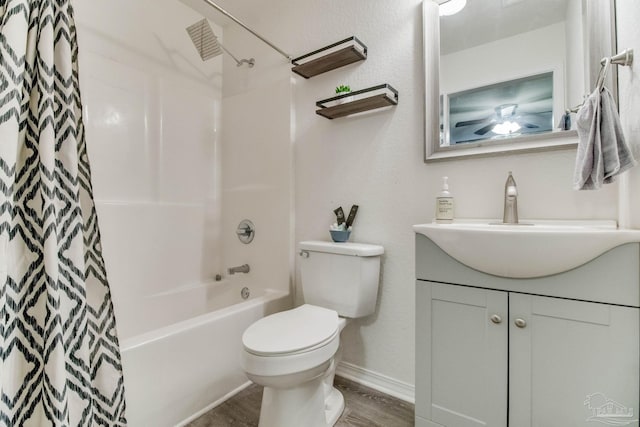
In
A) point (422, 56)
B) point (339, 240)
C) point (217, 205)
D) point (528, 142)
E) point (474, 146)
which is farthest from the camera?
point (217, 205)

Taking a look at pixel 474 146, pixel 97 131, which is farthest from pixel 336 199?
pixel 97 131

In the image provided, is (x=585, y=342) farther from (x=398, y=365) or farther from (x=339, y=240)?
(x=339, y=240)

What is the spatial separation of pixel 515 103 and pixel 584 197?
0.46 meters

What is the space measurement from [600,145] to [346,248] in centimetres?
99

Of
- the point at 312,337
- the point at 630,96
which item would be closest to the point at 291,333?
the point at 312,337

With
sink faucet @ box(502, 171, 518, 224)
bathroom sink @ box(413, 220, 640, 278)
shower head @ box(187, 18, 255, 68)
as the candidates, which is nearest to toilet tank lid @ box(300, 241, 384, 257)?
bathroom sink @ box(413, 220, 640, 278)

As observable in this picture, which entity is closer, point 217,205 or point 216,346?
point 216,346

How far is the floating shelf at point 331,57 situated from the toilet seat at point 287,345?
4.51 feet

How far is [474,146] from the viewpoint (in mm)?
1312

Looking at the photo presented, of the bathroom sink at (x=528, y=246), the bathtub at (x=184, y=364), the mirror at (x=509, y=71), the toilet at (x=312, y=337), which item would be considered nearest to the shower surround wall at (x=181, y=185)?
the bathtub at (x=184, y=364)

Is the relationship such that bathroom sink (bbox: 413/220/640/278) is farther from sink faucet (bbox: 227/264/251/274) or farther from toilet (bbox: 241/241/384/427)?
sink faucet (bbox: 227/264/251/274)

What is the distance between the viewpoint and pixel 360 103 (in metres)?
1.53

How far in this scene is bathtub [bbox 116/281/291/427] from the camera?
1167 mm

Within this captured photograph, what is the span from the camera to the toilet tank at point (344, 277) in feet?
4.69
